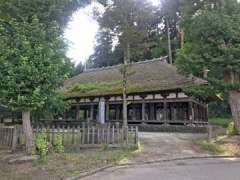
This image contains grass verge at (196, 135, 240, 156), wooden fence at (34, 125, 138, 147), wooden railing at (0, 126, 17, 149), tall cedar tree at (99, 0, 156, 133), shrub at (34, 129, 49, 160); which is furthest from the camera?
tall cedar tree at (99, 0, 156, 133)

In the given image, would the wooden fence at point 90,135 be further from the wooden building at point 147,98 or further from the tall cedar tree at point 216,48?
the wooden building at point 147,98

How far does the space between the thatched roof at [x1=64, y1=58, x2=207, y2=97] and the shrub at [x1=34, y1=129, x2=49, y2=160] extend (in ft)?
32.4

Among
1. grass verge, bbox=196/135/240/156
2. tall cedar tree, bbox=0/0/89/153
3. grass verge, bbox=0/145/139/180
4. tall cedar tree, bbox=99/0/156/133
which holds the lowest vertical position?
grass verge, bbox=0/145/139/180

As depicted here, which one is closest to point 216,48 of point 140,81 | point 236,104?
point 236,104

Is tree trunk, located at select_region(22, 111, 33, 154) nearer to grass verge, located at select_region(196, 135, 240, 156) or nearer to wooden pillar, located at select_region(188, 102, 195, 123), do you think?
grass verge, located at select_region(196, 135, 240, 156)

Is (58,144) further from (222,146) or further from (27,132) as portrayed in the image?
(222,146)

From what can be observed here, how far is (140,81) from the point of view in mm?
27875

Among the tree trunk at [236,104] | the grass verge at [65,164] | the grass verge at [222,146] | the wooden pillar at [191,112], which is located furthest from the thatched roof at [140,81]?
the grass verge at [65,164]

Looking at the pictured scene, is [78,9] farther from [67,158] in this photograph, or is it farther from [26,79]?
[67,158]

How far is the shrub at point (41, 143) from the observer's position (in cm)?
1222

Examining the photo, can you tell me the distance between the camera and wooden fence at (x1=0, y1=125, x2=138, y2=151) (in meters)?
13.6

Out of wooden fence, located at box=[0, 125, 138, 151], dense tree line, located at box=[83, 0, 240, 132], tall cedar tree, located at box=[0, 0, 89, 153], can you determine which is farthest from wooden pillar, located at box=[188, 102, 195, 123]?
tall cedar tree, located at box=[0, 0, 89, 153]

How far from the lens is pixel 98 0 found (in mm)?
18094

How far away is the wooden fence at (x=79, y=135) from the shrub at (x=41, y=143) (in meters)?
0.28
